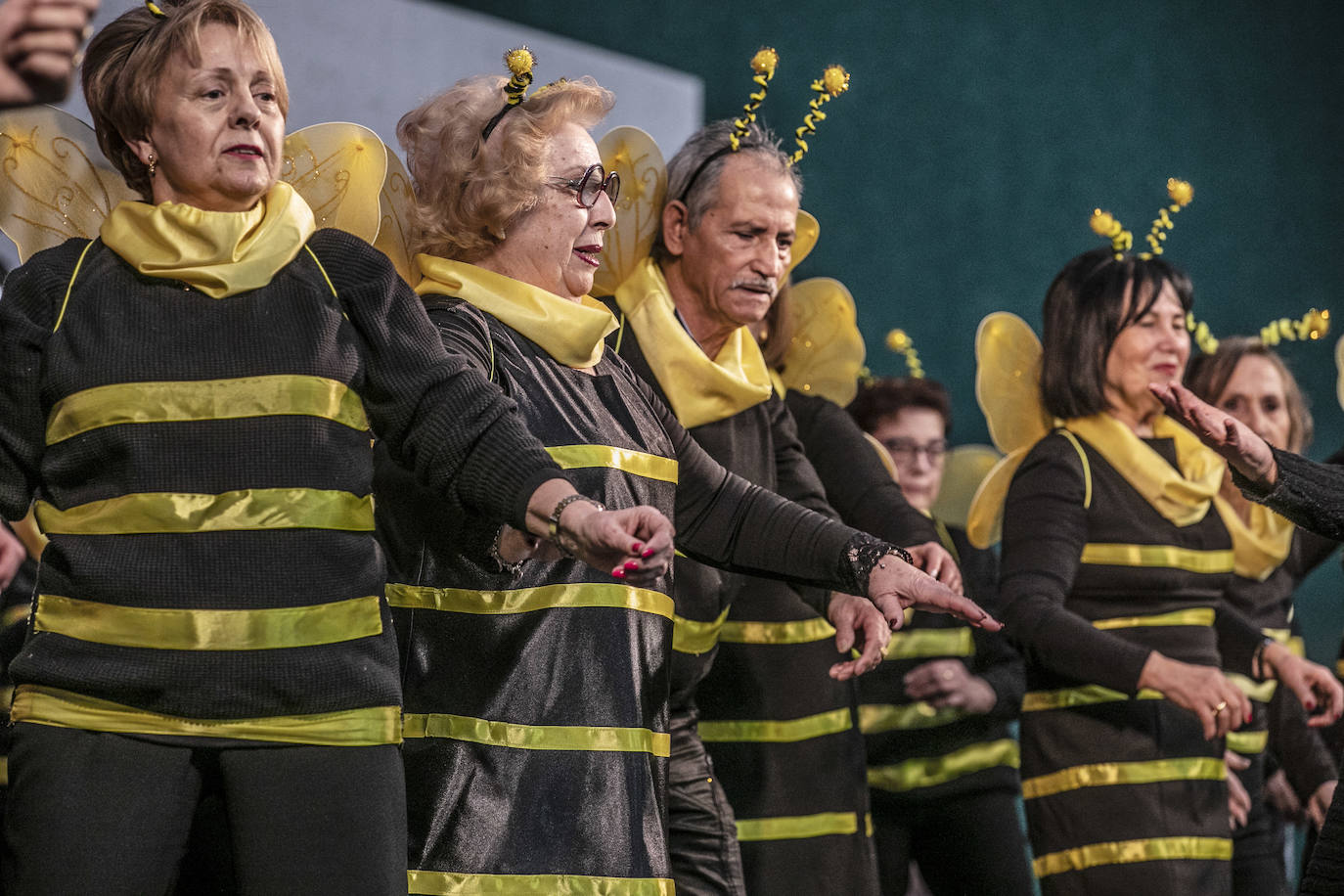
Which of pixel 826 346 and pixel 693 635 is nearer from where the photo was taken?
pixel 693 635

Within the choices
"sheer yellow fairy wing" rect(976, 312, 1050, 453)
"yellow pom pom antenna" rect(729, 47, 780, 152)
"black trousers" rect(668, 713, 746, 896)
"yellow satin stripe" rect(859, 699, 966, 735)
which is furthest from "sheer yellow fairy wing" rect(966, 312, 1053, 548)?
"black trousers" rect(668, 713, 746, 896)

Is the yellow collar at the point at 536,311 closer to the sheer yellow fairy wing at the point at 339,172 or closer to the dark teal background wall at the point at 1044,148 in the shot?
the sheer yellow fairy wing at the point at 339,172

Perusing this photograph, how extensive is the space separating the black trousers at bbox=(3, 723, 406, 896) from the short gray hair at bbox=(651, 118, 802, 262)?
1.58 metres

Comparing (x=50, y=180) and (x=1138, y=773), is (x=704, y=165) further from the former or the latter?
(x=1138, y=773)

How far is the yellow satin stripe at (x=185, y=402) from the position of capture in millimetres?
1731

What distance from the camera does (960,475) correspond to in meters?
4.55

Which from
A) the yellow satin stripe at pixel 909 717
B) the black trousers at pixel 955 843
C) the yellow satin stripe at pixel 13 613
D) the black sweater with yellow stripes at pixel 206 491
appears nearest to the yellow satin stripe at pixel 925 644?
the yellow satin stripe at pixel 909 717

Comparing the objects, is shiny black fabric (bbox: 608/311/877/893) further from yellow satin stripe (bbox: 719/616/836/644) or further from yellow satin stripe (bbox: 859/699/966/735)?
yellow satin stripe (bbox: 859/699/966/735)

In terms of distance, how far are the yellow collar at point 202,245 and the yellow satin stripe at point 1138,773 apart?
1996mm

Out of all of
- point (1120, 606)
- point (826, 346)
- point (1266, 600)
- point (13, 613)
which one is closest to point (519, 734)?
point (13, 613)

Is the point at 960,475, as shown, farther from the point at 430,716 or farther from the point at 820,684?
the point at 430,716

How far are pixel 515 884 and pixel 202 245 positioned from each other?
872 mm

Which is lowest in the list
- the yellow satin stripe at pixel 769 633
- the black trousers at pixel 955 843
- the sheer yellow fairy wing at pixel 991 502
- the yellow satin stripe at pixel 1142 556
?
the black trousers at pixel 955 843

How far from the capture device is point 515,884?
1961 millimetres
